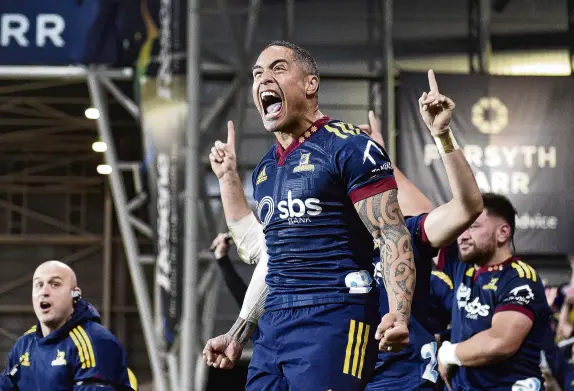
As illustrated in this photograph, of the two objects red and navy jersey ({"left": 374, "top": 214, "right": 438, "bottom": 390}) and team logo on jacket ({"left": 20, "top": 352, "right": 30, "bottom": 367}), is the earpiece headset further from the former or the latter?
red and navy jersey ({"left": 374, "top": 214, "right": 438, "bottom": 390})

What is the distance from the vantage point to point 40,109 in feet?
71.6

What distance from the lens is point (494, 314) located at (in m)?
6.14

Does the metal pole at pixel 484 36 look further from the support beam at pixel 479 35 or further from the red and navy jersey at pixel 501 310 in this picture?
the red and navy jersey at pixel 501 310

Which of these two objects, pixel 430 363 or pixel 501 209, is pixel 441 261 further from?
pixel 430 363

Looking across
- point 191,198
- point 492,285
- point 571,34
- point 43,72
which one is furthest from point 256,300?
point 571,34

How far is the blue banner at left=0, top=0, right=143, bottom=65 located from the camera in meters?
14.0

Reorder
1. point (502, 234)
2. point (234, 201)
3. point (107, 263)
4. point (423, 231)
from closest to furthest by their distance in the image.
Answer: point (423, 231) → point (234, 201) → point (502, 234) → point (107, 263)

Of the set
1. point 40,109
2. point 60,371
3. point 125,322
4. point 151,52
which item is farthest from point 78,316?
point 125,322

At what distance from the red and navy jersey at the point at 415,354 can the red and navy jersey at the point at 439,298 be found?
143 centimetres

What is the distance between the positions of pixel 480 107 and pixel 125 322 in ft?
50.7

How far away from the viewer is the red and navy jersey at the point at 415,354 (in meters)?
4.80

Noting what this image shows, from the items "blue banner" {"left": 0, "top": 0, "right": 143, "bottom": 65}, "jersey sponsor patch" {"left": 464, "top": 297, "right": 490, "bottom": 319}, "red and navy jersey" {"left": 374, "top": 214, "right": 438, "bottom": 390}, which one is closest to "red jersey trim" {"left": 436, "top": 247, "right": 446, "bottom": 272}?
"jersey sponsor patch" {"left": 464, "top": 297, "right": 490, "bottom": 319}

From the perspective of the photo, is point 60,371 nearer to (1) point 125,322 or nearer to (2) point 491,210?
(2) point 491,210

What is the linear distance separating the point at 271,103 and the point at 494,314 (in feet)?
8.97
